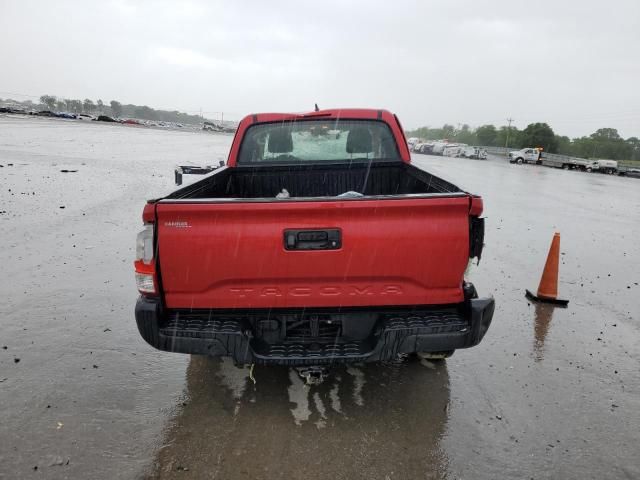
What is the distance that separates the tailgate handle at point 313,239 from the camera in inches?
113

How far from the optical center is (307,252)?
9.46 feet

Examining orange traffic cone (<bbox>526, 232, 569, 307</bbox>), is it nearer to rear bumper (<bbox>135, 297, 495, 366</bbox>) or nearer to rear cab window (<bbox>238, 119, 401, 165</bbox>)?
rear cab window (<bbox>238, 119, 401, 165</bbox>)

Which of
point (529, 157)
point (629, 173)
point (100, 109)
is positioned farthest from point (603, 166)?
point (100, 109)

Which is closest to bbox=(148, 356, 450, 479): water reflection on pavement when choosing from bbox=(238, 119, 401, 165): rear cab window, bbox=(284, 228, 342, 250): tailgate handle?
bbox=(284, 228, 342, 250): tailgate handle

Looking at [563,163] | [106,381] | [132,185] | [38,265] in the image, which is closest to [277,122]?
[106,381]

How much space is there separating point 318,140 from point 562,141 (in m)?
113

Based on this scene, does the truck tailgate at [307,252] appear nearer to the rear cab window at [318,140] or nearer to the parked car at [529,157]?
the rear cab window at [318,140]

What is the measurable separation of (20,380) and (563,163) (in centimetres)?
4762

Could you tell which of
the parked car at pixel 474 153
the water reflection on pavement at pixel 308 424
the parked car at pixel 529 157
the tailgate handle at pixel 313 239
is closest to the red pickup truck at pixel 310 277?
the tailgate handle at pixel 313 239

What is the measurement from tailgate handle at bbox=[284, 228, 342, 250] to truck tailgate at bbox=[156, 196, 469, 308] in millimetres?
18

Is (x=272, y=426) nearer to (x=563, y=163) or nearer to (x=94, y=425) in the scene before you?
(x=94, y=425)

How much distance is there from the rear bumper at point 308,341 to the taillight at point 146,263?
112 millimetres

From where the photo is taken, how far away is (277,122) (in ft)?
16.7

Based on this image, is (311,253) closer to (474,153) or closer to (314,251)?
(314,251)
